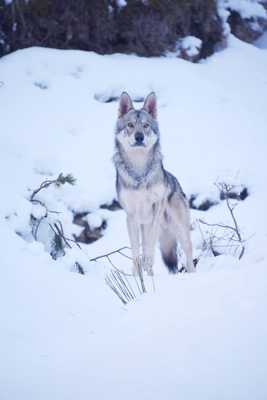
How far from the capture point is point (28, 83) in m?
8.53

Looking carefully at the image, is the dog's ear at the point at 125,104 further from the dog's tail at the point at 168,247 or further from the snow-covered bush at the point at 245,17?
the snow-covered bush at the point at 245,17

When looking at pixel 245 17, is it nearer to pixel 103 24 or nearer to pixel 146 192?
pixel 103 24

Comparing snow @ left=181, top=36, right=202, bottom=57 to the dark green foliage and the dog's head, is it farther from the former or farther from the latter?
the dog's head

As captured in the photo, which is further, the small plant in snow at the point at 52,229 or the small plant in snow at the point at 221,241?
the small plant in snow at the point at 221,241

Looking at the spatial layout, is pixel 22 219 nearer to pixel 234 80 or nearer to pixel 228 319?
pixel 228 319

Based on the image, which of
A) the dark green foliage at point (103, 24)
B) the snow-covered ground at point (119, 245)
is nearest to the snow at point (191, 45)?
the dark green foliage at point (103, 24)

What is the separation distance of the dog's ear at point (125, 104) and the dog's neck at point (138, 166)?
381mm

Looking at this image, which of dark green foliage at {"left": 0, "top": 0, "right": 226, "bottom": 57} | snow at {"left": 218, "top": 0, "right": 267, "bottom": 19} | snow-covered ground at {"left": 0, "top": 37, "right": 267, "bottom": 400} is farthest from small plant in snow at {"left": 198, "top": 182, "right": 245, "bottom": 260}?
snow at {"left": 218, "top": 0, "right": 267, "bottom": 19}

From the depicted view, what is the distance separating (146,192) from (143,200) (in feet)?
0.30

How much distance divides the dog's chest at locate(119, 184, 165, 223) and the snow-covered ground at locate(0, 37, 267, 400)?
714 millimetres

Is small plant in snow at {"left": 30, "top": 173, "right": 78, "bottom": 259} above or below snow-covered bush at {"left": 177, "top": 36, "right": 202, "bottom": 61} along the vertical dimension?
above

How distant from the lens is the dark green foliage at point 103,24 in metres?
9.18

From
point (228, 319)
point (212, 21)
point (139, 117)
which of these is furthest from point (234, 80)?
point (228, 319)

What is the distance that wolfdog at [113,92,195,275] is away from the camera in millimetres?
5461
